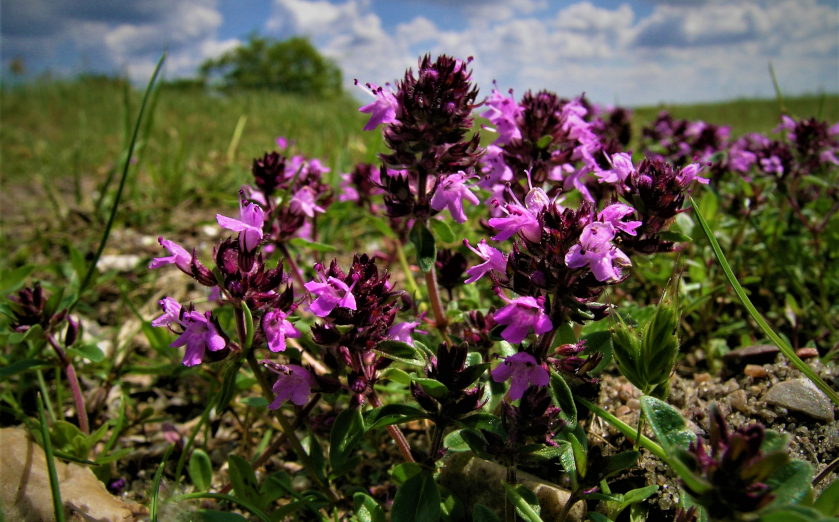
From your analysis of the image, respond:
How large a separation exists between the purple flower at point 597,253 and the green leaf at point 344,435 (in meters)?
0.89

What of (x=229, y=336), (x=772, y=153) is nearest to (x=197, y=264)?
(x=229, y=336)

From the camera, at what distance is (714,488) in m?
1.13

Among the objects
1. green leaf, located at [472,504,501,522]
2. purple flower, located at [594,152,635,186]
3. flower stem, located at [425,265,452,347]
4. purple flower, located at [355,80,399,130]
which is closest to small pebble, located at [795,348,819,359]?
purple flower, located at [594,152,635,186]

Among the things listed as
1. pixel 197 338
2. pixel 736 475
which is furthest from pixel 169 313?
pixel 736 475

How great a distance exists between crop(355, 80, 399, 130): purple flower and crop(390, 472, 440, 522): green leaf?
4.41ft

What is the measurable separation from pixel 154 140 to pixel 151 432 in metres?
6.71

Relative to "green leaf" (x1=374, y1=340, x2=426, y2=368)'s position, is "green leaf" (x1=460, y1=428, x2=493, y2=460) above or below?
below

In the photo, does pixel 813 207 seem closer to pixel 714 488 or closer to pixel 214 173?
pixel 714 488

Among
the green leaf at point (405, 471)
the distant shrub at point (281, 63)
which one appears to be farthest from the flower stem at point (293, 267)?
the distant shrub at point (281, 63)

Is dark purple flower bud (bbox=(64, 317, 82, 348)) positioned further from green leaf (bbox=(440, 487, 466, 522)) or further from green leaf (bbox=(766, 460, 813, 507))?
green leaf (bbox=(766, 460, 813, 507))

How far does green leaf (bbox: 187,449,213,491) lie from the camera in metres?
2.11

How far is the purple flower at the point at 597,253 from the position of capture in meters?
1.42

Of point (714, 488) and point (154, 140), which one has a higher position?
point (154, 140)

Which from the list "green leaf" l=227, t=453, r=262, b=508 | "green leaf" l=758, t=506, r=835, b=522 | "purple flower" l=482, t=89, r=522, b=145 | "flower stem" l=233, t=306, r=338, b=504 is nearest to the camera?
"green leaf" l=758, t=506, r=835, b=522
